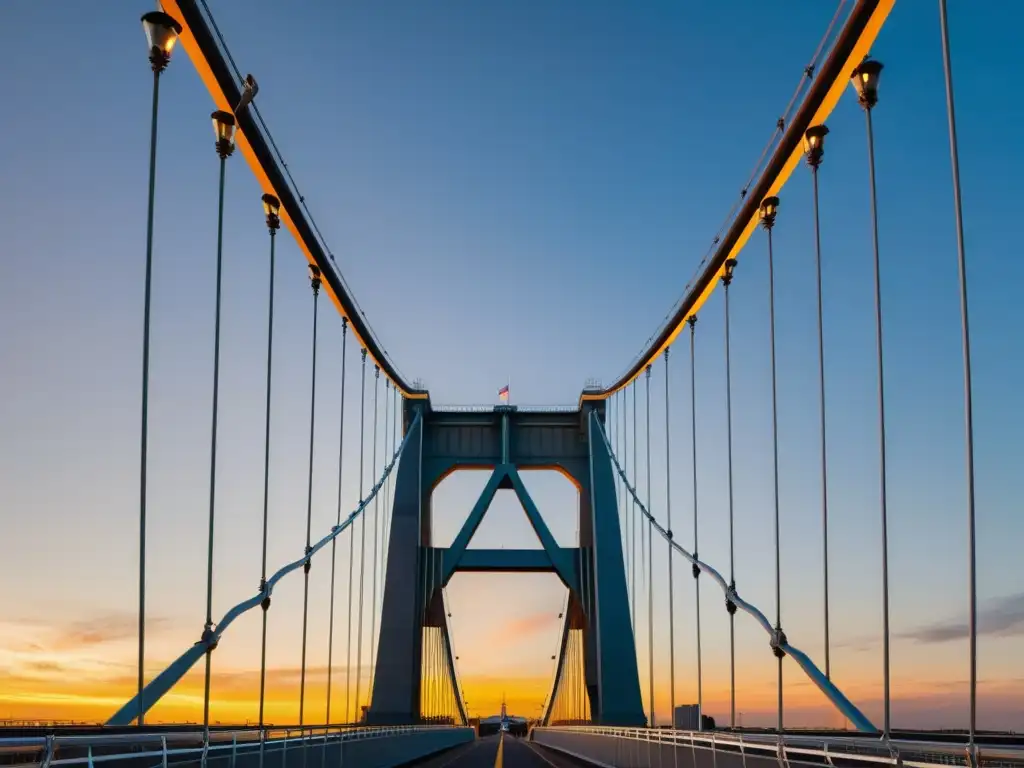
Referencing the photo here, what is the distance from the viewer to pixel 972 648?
8227 mm

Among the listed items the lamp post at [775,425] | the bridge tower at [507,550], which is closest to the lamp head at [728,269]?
the lamp post at [775,425]

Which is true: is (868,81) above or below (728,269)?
below

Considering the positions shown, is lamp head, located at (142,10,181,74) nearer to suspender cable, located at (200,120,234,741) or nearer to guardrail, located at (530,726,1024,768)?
suspender cable, located at (200,120,234,741)

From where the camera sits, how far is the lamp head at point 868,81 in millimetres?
12539

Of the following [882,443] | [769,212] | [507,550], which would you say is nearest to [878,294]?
[882,443]

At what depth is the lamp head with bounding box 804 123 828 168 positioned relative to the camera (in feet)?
51.3

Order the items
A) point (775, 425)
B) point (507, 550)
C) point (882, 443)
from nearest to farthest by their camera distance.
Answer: point (882, 443) < point (775, 425) < point (507, 550)

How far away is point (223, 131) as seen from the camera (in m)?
15.6

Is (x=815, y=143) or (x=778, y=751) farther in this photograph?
(x=815, y=143)

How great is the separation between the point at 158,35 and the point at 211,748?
6784 mm

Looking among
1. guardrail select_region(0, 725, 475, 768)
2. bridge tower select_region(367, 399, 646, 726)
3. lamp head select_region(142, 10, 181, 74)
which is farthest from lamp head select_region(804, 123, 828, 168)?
bridge tower select_region(367, 399, 646, 726)

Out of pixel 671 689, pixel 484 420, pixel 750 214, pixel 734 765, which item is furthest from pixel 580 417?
pixel 734 765

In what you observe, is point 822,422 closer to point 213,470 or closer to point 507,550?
point 213,470

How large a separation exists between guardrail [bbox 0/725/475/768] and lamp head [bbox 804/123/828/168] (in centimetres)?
931
